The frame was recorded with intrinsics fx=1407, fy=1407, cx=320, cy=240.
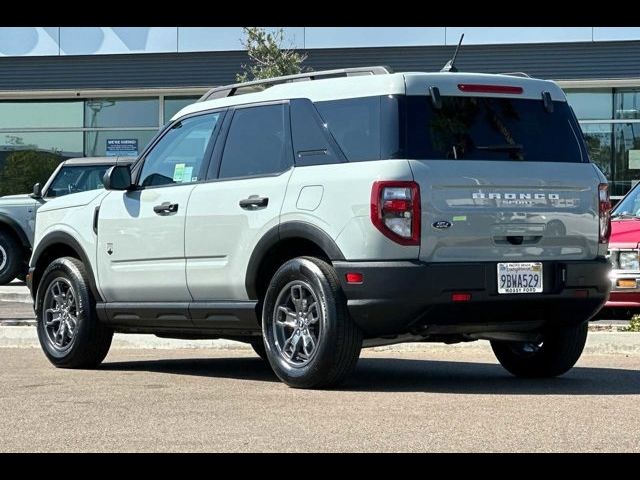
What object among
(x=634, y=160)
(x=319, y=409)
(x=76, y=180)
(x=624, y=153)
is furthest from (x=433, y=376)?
(x=624, y=153)

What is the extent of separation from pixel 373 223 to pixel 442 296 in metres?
0.60

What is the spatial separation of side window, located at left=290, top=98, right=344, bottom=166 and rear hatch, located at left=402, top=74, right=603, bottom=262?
1.93ft

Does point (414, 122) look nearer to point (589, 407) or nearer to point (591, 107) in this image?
point (589, 407)

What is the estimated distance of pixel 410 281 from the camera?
27.3 ft

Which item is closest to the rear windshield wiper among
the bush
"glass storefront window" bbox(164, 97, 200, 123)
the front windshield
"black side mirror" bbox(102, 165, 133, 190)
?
"black side mirror" bbox(102, 165, 133, 190)

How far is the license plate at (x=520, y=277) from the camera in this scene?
8.59 meters

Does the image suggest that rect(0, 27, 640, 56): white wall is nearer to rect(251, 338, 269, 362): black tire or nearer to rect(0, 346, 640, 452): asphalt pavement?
rect(251, 338, 269, 362): black tire

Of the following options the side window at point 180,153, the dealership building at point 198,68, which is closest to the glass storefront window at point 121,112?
the dealership building at point 198,68

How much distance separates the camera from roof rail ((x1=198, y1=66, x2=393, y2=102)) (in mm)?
8961

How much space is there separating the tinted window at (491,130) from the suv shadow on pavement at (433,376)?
147 centimetres

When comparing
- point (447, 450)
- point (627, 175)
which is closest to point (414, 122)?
point (447, 450)

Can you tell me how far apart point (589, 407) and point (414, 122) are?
80.1 inches
